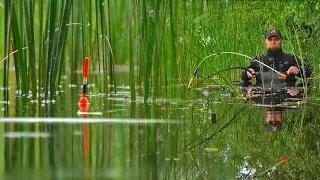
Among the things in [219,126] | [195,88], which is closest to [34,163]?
[219,126]

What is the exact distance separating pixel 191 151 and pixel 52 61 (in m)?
1.79

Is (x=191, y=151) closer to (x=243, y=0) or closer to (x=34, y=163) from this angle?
(x=34, y=163)

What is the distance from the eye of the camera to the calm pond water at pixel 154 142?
232 cm

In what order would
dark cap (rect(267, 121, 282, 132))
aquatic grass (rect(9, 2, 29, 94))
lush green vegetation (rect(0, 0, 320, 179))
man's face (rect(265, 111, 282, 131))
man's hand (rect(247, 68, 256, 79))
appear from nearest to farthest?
1. lush green vegetation (rect(0, 0, 320, 179))
2. dark cap (rect(267, 121, 282, 132))
3. man's face (rect(265, 111, 282, 131))
4. aquatic grass (rect(9, 2, 29, 94))
5. man's hand (rect(247, 68, 256, 79))

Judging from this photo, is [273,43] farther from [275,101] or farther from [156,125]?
[156,125]

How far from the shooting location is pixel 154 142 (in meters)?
2.97

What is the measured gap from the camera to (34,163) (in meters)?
2.45

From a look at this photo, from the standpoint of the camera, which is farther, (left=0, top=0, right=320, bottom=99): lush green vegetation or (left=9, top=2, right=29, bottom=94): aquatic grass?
(left=9, top=2, right=29, bottom=94): aquatic grass

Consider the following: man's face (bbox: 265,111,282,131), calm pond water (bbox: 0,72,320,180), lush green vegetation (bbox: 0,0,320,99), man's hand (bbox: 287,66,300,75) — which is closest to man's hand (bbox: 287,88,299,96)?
man's hand (bbox: 287,66,300,75)

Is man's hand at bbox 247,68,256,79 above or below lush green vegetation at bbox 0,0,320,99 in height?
below

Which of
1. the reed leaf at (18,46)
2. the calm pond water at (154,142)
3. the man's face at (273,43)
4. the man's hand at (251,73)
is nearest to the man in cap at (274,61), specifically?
the man's face at (273,43)

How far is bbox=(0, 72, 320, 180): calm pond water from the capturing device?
2.32 meters

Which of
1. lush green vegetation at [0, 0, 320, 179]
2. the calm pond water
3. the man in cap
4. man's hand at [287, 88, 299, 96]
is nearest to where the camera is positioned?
the calm pond water

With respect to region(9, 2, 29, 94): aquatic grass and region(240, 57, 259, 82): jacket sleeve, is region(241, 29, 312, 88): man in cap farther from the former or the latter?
region(9, 2, 29, 94): aquatic grass
